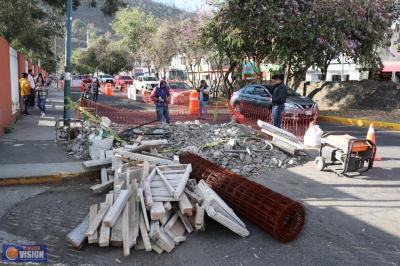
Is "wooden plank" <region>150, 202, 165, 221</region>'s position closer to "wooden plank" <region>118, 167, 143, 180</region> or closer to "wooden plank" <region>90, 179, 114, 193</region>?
"wooden plank" <region>118, 167, 143, 180</region>

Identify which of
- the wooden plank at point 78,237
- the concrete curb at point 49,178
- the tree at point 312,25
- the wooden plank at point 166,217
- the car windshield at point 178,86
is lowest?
the concrete curb at point 49,178

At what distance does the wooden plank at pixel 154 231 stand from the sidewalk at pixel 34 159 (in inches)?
133

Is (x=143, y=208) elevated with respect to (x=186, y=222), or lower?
elevated

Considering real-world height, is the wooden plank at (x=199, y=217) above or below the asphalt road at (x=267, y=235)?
above

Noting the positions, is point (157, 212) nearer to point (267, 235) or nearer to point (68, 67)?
point (267, 235)

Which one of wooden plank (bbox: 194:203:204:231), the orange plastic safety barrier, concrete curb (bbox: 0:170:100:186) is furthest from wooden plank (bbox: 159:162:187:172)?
the orange plastic safety barrier

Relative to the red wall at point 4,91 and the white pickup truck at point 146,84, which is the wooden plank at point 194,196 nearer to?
the red wall at point 4,91

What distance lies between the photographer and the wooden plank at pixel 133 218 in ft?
14.7

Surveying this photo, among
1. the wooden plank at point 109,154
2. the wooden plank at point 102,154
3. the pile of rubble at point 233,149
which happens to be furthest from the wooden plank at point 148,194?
the pile of rubble at point 233,149

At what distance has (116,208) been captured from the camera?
184 inches

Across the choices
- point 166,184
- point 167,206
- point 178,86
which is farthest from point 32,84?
point 167,206

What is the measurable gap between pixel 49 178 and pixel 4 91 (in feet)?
21.5

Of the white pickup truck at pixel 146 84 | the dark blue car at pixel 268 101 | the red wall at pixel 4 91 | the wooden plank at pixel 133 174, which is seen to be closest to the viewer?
the wooden plank at pixel 133 174

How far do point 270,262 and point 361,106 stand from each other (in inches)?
755
